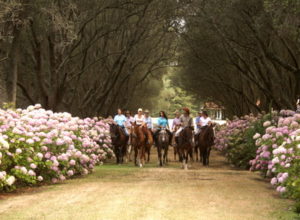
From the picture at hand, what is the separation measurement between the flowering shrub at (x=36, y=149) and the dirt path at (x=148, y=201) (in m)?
0.46

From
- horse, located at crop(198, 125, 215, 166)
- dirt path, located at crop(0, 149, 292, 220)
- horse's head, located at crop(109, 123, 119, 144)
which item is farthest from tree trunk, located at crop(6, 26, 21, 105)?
horse, located at crop(198, 125, 215, 166)

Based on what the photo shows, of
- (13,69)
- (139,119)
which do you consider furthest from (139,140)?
(13,69)

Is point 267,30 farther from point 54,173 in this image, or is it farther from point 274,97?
point 54,173

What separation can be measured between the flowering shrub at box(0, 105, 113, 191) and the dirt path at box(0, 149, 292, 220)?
0.46 metres

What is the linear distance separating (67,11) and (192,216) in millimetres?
14104

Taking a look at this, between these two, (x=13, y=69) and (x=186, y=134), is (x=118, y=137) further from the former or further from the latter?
(x=13, y=69)

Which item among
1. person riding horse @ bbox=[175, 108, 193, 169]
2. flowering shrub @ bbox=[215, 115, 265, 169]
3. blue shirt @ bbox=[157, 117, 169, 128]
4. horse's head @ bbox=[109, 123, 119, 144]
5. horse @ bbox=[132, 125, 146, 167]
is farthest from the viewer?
horse's head @ bbox=[109, 123, 119, 144]

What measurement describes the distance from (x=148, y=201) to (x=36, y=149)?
414cm

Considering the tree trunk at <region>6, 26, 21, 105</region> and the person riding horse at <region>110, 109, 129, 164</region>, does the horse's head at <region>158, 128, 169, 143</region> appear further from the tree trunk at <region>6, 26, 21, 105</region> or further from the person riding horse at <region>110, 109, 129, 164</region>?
the tree trunk at <region>6, 26, 21, 105</region>

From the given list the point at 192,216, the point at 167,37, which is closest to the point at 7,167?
the point at 192,216

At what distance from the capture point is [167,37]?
155ft

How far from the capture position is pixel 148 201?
11.2m

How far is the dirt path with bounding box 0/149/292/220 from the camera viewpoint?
382 inches

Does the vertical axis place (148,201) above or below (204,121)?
below
